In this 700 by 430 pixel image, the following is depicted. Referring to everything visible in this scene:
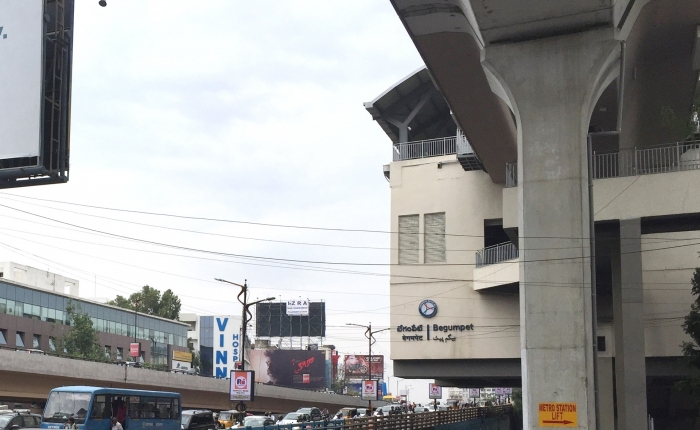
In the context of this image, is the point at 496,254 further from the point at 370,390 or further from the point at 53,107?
the point at 53,107

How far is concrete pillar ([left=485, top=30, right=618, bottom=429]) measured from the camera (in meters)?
22.7

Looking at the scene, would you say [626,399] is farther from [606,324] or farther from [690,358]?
[606,324]

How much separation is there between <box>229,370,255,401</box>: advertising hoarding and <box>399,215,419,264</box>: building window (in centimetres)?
1335

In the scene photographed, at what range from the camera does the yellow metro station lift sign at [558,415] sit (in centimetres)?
2250

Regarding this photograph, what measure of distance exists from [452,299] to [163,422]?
2085 cm

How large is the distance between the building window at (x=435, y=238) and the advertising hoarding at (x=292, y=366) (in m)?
84.1

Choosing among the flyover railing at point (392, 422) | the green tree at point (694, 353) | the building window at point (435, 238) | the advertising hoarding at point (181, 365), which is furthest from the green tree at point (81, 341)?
the green tree at point (694, 353)

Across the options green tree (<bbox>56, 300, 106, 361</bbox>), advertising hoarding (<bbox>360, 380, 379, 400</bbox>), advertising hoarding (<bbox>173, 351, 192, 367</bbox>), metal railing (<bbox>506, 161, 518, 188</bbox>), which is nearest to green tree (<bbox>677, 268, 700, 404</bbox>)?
metal railing (<bbox>506, 161, 518, 188</bbox>)

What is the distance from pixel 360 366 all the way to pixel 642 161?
139 meters

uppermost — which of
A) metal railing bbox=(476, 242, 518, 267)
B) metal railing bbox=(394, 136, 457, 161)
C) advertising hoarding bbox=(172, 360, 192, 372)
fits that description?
metal railing bbox=(394, 136, 457, 161)

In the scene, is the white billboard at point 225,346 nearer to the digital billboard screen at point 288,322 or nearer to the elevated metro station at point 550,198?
the digital billboard screen at point 288,322

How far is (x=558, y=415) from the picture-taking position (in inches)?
890

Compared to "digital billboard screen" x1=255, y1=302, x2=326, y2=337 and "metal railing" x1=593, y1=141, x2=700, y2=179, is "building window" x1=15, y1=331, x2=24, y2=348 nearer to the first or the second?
"digital billboard screen" x1=255, y1=302, x2=326, y2=337

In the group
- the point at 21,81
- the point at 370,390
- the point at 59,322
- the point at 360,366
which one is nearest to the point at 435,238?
the point at 370,390
